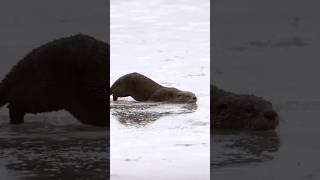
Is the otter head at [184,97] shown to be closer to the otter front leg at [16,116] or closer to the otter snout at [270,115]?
the otter snout at [270,115]

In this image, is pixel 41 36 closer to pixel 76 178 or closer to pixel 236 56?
pixel 236 56

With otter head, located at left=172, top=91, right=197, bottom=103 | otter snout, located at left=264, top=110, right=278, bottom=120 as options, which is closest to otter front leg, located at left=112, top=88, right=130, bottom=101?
otter head, located at left=172, top=91, right=197, bottom=103

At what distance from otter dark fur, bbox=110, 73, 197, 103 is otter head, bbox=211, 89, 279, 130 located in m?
1.66

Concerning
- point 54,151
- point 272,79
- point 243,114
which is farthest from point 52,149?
point 272,79

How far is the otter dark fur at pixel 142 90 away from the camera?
29.9 ft

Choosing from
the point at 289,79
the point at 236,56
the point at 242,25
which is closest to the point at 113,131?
the point at 289,79

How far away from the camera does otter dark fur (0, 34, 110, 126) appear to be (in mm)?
7309

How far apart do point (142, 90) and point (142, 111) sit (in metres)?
1.04

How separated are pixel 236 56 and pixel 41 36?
3.96 meters

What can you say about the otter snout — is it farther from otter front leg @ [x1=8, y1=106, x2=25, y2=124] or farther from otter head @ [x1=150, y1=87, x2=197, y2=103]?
otter front leg @ [x1=8, y1=106, x2=25, y2=124]

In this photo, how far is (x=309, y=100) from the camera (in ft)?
29.5

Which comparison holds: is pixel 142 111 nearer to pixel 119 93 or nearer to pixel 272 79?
pixel 119 93

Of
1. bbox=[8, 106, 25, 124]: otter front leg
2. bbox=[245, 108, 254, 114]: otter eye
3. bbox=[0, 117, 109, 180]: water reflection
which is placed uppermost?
bbox=[245, 108, 254, 114]: otter eye

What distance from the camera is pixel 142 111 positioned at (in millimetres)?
8328
